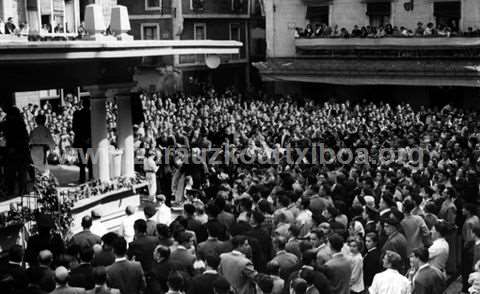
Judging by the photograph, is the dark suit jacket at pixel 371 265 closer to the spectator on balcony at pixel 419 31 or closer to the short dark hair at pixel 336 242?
the short dark hair at pixel 336 242

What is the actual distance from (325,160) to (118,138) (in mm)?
5587

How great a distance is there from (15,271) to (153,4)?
120ft

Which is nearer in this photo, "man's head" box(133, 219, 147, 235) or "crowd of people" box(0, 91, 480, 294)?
"crowd of people" box(0, 91, 480, 294)

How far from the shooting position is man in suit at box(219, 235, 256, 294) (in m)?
9.79

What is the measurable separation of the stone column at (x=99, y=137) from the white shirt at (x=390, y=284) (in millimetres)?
9899

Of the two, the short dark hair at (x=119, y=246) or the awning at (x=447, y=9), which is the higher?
the awning at (x=447, y=9)

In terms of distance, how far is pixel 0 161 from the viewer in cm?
1686

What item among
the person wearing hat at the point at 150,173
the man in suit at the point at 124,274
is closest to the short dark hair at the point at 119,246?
the man in suit at the point at 124,274

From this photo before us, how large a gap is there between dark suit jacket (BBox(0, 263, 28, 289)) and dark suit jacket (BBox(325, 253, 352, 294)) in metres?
3.77

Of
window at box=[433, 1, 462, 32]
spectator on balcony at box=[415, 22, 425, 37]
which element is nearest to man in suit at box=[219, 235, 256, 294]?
spectator on balcony at box=[415, 22, 425, 37]

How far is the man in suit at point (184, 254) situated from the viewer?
9.79 m

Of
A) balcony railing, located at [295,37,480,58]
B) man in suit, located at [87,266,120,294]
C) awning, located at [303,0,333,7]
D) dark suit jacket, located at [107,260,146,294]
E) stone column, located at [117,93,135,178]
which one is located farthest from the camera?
awning, located at [303,0,333,7]

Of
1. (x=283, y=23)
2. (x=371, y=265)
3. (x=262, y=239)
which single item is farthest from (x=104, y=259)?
(x=283, y=23)

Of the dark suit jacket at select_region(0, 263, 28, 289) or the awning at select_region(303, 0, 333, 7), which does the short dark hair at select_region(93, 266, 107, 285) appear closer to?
the dark suit jacket at select_region(0, 263, 28, 289)
